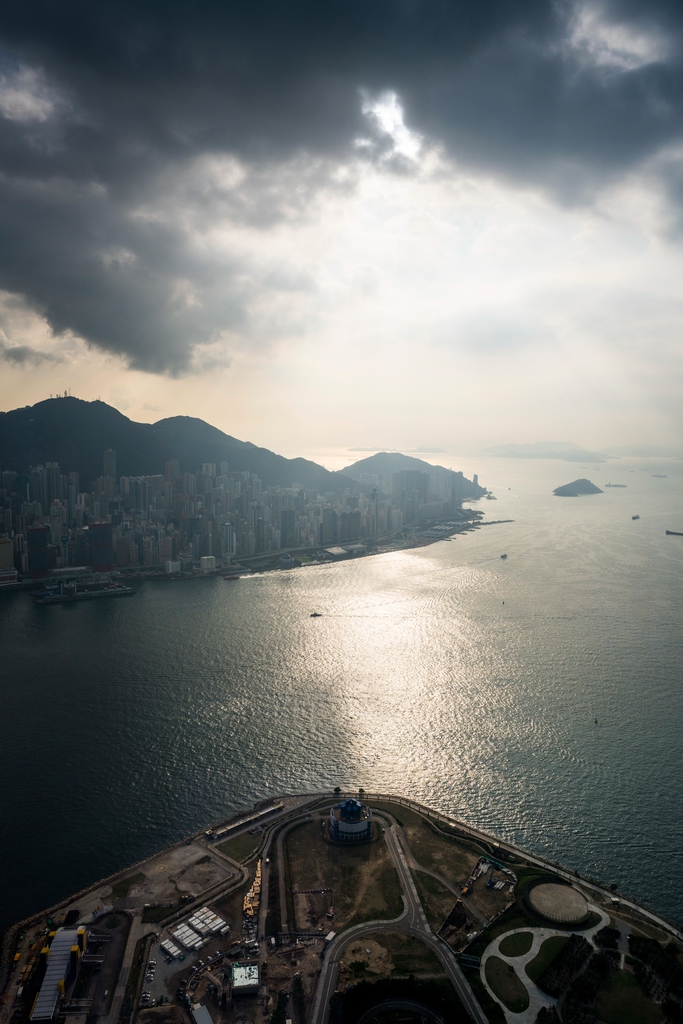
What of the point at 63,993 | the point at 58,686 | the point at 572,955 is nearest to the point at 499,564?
→ the point at 58,686

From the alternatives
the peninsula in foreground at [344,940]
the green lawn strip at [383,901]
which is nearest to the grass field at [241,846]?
the peninsula in foreground at [344,940]

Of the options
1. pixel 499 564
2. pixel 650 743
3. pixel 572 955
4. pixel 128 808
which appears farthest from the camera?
pixel 499 564

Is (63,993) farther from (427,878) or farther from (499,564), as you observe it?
(499,564)

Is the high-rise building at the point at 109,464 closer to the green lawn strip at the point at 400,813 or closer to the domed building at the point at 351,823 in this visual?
the green lawn strip at the point at 400,813

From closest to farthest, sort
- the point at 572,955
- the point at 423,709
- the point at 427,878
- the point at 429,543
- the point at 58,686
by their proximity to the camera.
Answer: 1. the point at 572,955
2. the point at 427,878
3. the point at 423,709
4. the point at 58,686
5. the point at 429,543

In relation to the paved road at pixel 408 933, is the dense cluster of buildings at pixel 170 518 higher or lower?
higher

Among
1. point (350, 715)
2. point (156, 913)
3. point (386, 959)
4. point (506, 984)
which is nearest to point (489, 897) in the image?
point (506, 984)

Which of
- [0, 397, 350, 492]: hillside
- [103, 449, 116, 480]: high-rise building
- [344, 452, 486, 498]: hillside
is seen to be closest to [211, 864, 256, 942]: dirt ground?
[0, 397, 350, 492]: hillside
